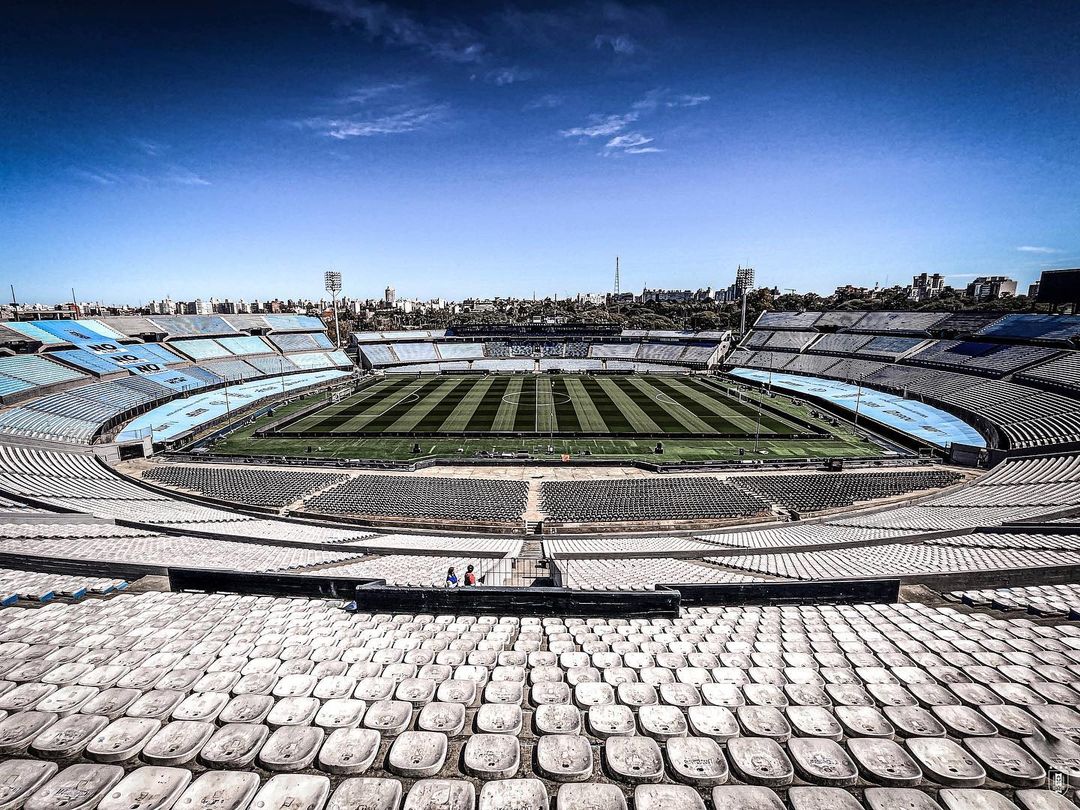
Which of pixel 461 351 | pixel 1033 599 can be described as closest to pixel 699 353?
pixel 461 351

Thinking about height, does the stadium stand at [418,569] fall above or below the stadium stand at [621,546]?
above

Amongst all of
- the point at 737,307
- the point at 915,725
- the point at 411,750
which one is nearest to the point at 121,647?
the point at 411,750

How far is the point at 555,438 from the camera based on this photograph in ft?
155

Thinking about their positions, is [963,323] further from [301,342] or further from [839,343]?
[301,342]

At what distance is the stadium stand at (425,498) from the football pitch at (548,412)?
13.2m

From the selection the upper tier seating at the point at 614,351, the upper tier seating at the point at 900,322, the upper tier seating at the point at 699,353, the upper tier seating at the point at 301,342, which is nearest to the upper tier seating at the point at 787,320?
the upper tier seating at the point at 900,322

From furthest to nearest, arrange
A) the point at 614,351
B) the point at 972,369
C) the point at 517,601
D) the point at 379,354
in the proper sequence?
the point at 614,351
the point at 379,354
the point at 972,369
the point at 517,601

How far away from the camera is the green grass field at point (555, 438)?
141ft

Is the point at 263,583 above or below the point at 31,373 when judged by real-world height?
below

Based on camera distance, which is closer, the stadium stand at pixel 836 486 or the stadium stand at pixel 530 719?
the stadium stand at pixel 530 719

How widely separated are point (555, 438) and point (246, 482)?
1040 inches

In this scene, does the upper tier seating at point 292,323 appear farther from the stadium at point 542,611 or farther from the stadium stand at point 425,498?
the stadium stand at point 425,498

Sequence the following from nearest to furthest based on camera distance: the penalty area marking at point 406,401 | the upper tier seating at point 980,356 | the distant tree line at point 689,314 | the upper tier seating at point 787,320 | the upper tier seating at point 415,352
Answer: the upper tier seating at point 980,356, the penalty area marking at point 406,401, the upper tier seating at point 787,320, the upper tier seating at point 415,352, the distant tree line at point 689,314

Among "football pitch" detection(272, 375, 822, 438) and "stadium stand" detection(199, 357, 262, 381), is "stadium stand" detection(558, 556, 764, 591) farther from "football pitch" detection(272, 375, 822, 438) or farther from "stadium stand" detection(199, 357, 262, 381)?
"stadium stand" detection(199, 357, 262, 381)
